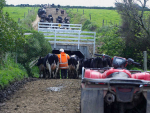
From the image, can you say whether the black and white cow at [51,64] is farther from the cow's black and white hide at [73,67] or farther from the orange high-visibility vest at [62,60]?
the cow's black and white hide at [73,67]

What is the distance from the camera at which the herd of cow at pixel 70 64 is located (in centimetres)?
1537

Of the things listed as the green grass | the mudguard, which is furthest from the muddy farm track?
the mudguard

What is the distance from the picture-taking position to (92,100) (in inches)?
211

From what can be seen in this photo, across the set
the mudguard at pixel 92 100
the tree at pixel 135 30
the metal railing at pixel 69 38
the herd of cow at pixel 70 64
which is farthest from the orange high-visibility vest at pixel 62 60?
the mudguard at pixel 92 100

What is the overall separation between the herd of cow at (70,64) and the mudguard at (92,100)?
9.80 metres

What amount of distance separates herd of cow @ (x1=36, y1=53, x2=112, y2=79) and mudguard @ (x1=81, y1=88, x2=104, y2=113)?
9.80 meters

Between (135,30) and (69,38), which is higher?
(135,30)

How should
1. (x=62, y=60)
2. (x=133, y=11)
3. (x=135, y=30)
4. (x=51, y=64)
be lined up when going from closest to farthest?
(x=51, y=64) < (x=62, y=60) < (x=133, y=11) < (x=135, y=30)

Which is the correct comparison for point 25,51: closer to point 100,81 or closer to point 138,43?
point 138,43

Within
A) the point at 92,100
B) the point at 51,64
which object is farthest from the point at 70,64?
the point at 92,100

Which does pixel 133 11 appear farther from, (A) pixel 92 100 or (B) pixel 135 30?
(A) pixel 92 100

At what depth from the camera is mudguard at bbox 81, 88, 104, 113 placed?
533cm

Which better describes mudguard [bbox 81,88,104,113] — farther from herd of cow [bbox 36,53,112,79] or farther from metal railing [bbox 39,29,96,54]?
metal railing [bbox 39,29,96,54]

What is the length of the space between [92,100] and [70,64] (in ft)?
36.7
